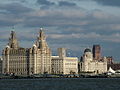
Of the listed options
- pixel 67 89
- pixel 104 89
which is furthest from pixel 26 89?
pixel 104 89

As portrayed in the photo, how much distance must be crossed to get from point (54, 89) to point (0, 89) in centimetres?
1406

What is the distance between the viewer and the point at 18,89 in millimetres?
136250

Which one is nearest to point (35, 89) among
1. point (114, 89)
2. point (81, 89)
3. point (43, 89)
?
point (43, 89)

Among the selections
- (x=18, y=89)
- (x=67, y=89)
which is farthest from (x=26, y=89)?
(x=67, y=89)

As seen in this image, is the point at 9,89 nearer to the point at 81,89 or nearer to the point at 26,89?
the point at 26,89

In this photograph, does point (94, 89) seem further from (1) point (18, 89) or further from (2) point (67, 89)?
(1) point (18, 89)

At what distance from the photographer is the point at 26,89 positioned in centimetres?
13600

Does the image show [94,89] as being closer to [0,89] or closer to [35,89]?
[35,89]

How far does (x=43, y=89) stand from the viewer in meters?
136

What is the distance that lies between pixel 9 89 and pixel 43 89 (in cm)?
882

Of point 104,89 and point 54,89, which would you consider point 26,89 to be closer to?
point 54,89

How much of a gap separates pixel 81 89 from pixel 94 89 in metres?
3.34

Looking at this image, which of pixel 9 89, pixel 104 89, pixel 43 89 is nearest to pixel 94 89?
pixel 104 89

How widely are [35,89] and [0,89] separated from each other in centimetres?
914
